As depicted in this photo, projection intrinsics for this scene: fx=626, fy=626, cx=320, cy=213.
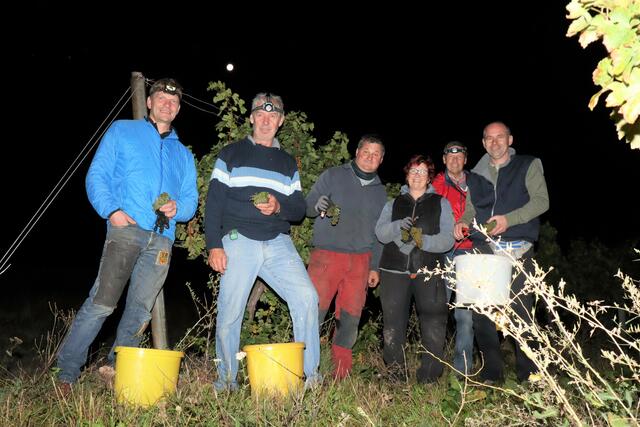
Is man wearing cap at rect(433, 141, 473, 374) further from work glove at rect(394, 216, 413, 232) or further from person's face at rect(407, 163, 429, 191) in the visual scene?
work glove at rect(394, 216, 413, 232)

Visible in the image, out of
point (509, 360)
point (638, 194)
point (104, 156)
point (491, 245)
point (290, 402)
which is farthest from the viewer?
point (638, 194)

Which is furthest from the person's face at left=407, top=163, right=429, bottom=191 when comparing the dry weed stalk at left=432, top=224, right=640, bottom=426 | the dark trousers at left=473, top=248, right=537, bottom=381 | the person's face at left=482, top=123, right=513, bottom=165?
the dry weed stalk at left=432, top=224, right=640, bottom=426

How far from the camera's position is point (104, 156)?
4.45 m

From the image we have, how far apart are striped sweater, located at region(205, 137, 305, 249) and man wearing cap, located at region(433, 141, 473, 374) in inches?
61.0

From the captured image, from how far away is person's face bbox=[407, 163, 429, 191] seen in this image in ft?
17.1

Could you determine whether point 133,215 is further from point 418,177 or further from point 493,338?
point 493,338

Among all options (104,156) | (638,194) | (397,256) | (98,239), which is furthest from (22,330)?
(638,194)

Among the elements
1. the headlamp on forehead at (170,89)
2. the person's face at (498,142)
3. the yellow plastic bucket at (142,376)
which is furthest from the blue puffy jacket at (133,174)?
the person's face at (498,142)

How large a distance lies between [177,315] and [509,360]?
789 centimetres

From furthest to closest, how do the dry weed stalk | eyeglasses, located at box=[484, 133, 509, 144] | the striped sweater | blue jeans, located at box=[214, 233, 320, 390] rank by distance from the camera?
eyeglasses, located at box=[484, 133, 509, 144]
the striped sweater
blue jeans, located at box=[214, 233, 320, 390]
the dry weed stalk

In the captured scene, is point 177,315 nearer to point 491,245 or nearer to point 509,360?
point 509,360

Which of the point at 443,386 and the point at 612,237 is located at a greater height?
the point at 612,237

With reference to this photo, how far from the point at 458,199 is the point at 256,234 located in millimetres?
2036

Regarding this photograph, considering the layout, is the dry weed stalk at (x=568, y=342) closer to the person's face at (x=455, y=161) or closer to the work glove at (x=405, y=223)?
the work glove at (x=405, y=223)
